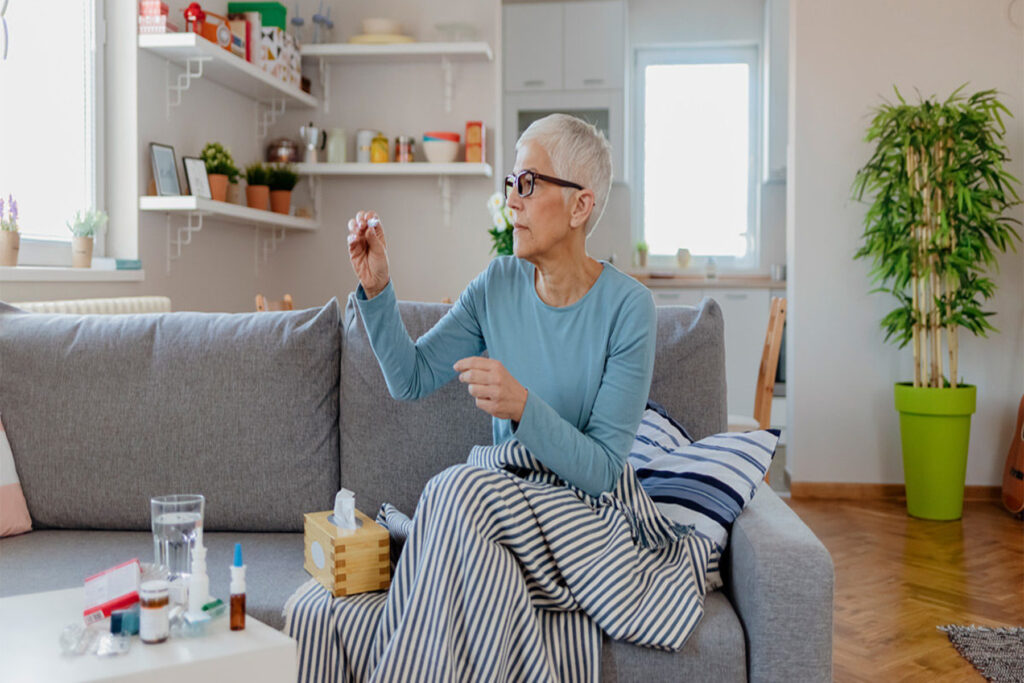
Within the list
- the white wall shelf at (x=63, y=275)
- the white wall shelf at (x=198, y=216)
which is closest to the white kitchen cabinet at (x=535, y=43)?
the white wall shelf at (x=198, y=216)

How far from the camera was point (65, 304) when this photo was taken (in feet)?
8.99

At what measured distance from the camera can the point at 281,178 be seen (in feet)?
14.8

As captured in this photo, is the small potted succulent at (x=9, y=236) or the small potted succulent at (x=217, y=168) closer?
the small potted succulent at (x=9, y=236)

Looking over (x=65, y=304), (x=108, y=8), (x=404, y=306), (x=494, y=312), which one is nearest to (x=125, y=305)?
(x=65, y=304)

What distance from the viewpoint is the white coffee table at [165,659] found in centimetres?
107

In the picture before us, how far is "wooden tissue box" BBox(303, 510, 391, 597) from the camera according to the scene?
1499 mm

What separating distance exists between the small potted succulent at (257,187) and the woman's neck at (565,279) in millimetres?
2985

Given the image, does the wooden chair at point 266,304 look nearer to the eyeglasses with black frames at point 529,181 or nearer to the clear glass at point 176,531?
the eyeglasses with black frames at point 529,181

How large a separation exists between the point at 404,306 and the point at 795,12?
2957 mm

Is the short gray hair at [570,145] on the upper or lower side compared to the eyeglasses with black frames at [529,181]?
upper

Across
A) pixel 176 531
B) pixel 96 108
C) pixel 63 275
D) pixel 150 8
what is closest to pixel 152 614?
pixel 176 531

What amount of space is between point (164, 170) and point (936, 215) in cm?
305

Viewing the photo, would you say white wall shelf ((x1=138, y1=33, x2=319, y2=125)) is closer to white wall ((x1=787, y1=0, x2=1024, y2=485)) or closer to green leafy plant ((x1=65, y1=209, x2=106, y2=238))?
green leafy plant ((x1=65, y1=209, x2=106, y2=238))

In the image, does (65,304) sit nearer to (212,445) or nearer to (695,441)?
(212,445)
